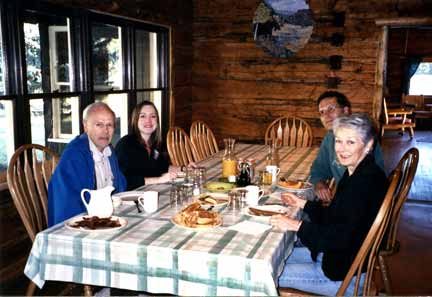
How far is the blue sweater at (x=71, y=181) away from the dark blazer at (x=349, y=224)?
1053 millimetres

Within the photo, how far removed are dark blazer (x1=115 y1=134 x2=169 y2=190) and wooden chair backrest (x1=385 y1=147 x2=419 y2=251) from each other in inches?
58.2

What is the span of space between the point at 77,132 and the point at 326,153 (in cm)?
183

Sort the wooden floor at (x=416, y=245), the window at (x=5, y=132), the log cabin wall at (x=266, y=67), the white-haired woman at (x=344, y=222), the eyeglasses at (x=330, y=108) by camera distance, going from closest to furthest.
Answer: the white-haired woman at (x=344, y=222)
the window at (x=5, y=132)
the wooden floor at (x=416, y=245)
the eyeglasses at (x=330, y=108)
the log cabin wall at (x=266, y=67)

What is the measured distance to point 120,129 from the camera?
4059 mm

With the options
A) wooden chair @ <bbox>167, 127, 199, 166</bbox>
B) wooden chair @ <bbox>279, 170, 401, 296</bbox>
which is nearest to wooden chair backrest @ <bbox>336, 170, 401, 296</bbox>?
wooden chair @ <bbox>279, 170, 401, 296</bbox>

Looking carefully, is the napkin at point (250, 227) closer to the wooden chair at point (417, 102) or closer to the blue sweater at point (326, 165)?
the blue sweater at point (326, 165)

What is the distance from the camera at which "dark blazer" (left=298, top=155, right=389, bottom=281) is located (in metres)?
1.63

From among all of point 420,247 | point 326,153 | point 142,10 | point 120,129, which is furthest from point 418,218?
point 142,10

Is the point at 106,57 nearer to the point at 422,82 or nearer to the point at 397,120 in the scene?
the point at 397,120

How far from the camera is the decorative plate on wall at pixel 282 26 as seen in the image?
4973mm

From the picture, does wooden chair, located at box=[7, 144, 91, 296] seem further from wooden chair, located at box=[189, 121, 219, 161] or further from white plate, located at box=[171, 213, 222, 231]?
wooden chair, located at box=[189, 121, 219, 161]

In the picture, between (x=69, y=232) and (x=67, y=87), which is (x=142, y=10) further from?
(x=69, y=232)


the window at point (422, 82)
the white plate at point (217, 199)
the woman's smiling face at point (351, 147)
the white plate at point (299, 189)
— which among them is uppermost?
the window at point (422, 82)

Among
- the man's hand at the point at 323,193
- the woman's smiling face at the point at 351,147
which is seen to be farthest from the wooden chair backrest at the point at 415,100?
the woman's smiling face at the point at 351,147
